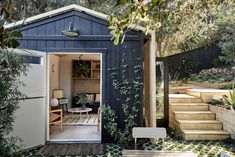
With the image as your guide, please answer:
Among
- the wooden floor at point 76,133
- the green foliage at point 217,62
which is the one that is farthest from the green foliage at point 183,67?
the wooden floor at point 76,133

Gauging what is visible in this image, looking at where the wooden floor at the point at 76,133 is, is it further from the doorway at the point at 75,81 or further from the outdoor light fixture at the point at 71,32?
the outdoor light fixture at the point at 71,32

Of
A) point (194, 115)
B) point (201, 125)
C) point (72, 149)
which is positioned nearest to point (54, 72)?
point (72, 149)

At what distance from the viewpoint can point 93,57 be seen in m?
11.3

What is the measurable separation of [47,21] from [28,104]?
7.10ft

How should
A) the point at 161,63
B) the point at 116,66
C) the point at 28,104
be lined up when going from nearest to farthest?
the point at 28,104, the point at 116,66, the point at 161,63

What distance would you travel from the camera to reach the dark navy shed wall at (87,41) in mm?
6062

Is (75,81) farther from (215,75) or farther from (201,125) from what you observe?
(215,75)

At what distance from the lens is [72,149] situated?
5.56m

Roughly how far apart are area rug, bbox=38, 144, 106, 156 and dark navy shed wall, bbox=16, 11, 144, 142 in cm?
45

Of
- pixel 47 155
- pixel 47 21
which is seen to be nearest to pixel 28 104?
pixel 47 155

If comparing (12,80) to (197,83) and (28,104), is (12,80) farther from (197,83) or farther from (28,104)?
(197,83)

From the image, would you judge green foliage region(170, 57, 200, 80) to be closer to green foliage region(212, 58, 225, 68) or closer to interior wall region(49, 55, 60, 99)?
green foliage region(212, 58, 225, 68)

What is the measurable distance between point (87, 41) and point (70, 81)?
5.37 m

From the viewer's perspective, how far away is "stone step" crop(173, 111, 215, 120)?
723 centimetres
